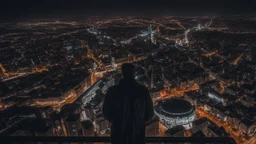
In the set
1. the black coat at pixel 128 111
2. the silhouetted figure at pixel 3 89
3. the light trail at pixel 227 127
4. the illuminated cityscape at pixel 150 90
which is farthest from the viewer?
the silhouetted figure at pixel 3 89

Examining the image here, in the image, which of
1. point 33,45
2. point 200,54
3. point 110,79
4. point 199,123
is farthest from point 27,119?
point 33,45

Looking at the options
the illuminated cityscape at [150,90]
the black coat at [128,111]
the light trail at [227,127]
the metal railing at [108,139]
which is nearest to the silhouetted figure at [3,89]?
the illuminated cityscape at [150,90]

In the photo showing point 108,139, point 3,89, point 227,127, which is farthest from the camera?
point 3,89

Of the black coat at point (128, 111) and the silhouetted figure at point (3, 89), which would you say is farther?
the silhouetted figure at point (3, 89)

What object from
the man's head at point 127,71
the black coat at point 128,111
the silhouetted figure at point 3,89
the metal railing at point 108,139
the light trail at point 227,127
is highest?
the man's head at point 127,71

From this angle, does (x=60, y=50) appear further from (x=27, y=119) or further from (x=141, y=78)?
(x=27, y=119)

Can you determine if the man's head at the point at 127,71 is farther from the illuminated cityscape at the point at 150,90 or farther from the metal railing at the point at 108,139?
the illuminated cityscape at the point at 150,90

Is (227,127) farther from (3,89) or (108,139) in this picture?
(3,89)

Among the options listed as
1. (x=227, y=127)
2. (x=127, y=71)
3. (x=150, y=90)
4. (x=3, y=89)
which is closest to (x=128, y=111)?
(x=127, y=71)
